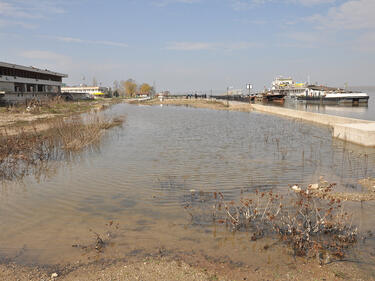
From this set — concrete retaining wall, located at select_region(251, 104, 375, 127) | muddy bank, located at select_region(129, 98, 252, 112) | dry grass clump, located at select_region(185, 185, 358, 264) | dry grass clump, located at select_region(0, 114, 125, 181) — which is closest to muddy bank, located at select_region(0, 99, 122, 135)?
dry grass clump, located at select_region(0, 114, 125, 181)

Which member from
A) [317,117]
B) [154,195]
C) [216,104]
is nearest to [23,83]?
[216,104]

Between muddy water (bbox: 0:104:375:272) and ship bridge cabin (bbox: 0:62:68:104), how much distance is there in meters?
29.6

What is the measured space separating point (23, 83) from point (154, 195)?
51.5m

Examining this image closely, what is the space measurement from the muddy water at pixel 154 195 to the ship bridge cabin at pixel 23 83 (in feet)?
97.0

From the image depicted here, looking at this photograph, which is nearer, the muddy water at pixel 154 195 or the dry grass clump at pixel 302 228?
the dry grass clump at pixel 302 228

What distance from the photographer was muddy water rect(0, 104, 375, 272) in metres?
5.35

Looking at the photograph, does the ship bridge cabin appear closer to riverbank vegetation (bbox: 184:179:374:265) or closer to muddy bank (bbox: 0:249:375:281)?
riverbank vegetation (bbox: 184:179:374:265)

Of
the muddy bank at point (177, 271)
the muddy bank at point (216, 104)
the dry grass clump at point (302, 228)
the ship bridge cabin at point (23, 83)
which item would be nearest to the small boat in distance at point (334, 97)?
the muddy bank at point (216, 104)

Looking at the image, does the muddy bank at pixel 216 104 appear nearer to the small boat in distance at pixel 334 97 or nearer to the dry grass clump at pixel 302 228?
the small boat in distance at pixel 334 97

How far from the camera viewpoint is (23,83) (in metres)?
49.5

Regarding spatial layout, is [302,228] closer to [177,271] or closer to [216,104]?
[177,271]

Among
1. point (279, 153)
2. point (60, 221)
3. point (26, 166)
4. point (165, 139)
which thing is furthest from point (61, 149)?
→ point (279, 153)

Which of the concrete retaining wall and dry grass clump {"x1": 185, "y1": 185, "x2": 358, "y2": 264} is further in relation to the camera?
the concrete retaining wall

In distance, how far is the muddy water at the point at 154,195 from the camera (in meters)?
5.35
